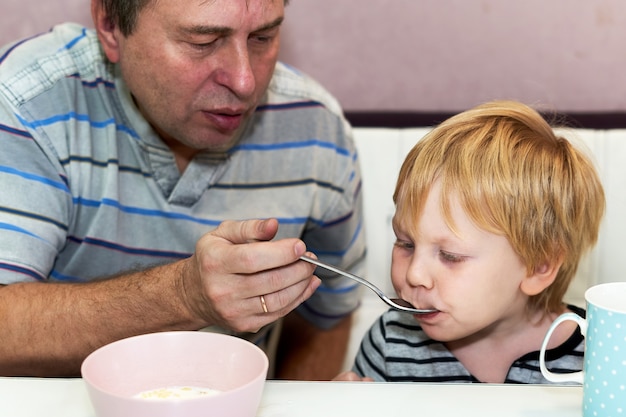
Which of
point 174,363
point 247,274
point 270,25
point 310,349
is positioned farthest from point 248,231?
point 310,349

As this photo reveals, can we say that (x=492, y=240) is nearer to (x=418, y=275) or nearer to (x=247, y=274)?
(x=418, y=275)

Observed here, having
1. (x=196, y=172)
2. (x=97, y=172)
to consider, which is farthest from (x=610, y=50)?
(x=97, y=172)

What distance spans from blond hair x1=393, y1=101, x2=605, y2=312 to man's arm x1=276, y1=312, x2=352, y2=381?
2.14 feet

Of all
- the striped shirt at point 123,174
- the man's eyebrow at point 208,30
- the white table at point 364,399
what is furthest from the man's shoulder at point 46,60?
the white table at point 364,399

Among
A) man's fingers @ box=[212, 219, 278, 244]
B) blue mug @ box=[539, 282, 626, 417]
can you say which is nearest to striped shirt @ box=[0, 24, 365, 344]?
man's fingers @ box=[212, 219, 278, 244]

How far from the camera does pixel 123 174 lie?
156 cm

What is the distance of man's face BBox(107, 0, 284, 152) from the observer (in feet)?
4.59

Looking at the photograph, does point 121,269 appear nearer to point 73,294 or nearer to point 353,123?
point 73,294

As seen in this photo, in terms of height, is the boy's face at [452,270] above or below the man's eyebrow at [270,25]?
below

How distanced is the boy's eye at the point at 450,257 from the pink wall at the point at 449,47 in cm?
77

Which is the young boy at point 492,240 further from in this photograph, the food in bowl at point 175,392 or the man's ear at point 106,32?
the man's ear at point 106,32

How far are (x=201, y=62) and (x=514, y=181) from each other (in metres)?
0.58

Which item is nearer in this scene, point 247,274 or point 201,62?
point 247,274

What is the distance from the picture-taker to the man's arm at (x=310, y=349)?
1.90 meters
